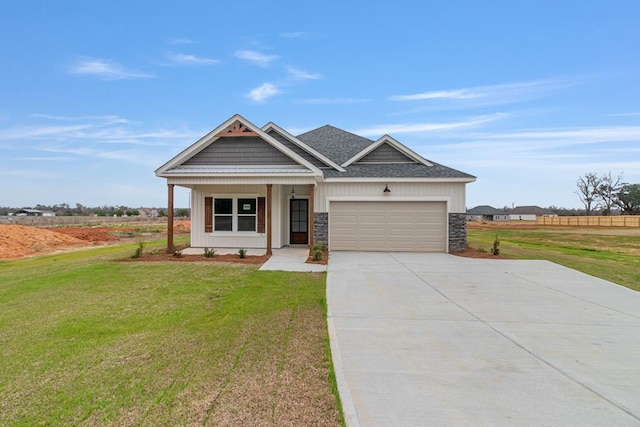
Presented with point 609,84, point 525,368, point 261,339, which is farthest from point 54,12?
point 609,84

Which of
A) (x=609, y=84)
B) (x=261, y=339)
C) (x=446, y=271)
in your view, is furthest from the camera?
(x=609, y=84)

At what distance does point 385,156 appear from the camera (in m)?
15.9

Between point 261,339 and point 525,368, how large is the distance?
3.27 metres

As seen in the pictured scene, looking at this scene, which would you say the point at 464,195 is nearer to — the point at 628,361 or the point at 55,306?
the point at 628,361

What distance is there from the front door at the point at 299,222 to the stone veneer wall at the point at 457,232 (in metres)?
6.10

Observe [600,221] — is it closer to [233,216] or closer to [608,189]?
[608,189]

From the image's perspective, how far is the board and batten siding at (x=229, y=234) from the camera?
14.4m

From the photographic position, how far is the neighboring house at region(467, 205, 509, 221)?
93.4m

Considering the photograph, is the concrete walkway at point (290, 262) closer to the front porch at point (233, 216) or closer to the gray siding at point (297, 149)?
the front porch at point (233, 216)

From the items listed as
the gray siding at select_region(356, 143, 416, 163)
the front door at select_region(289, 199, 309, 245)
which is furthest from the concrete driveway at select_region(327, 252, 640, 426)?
the gray siding at select_region(356, 143, 416, 163)

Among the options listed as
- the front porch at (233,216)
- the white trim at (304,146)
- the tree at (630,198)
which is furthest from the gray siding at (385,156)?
the tree at (630,198)

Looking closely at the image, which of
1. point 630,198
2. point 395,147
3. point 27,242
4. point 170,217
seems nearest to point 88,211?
point 27,242

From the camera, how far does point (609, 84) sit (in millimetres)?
17344

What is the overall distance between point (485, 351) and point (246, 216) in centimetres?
1146
